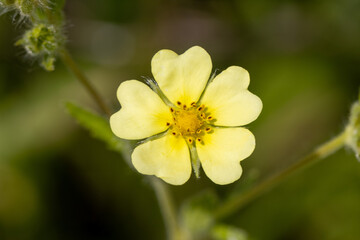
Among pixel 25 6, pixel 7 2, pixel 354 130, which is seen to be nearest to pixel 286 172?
pixel 354 130

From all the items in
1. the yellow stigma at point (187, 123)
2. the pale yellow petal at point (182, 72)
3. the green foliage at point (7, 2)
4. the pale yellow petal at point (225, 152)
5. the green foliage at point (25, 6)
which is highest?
the green foliage at point (7, 2)

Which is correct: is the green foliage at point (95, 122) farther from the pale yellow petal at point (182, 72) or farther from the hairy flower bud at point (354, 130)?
the hairy flower bud at point (354, 130)

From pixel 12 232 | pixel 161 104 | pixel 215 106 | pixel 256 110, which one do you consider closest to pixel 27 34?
pixel 161 104

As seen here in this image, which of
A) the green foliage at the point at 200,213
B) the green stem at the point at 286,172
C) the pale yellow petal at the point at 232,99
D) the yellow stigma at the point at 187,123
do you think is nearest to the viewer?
the pale yellow petal at the point at 232,99

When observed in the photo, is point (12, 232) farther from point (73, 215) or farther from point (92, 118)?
point (92, 118)

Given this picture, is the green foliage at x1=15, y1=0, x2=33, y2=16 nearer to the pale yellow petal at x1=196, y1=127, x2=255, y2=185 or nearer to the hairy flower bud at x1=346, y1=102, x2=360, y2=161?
the pale yellow petal at x1=196, y1=127, x2=255, y2=185

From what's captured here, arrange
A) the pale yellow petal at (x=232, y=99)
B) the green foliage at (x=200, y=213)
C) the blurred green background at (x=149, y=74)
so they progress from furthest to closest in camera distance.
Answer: the blurred green background at (x=149, y=74), the green foliage at (x=200, y=213), the pale yellow petal at (x=232, y=99)

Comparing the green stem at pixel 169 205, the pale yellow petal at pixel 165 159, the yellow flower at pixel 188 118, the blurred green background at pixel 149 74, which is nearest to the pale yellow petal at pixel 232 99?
the yellow flower at pixel 188 118
